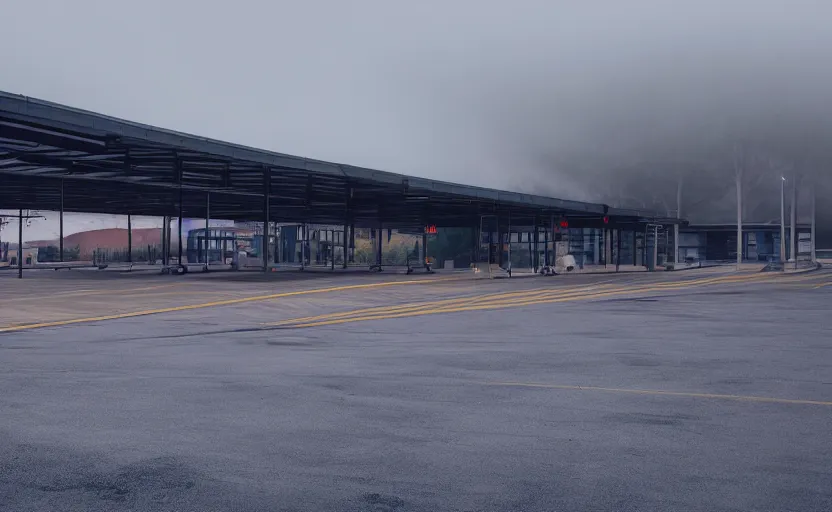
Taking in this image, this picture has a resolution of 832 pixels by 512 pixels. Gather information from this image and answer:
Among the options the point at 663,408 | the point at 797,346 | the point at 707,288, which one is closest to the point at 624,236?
the point at 707,288

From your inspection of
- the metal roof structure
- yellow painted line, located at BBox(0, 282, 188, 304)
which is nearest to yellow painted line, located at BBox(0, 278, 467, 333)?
yellow painted line, located at BBox(0, 282, 188, 304)

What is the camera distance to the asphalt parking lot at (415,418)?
4.67m

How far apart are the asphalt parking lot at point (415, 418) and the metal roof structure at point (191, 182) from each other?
7.51 m

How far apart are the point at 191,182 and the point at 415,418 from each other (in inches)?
1219

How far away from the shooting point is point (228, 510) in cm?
436

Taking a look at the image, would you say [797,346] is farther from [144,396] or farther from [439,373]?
[144,396]

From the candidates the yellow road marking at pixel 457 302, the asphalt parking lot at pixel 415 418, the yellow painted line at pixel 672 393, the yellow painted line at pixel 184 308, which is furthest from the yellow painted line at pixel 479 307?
the yellow painted line at pixel 672 393

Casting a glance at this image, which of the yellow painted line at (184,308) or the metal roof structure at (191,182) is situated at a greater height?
the metal roof structure at (191,182)

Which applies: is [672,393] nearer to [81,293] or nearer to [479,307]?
[479,307]

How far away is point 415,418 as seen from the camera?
22.0 ft

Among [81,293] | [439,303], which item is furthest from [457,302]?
[81,293]

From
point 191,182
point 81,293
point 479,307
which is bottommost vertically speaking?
point 479,307

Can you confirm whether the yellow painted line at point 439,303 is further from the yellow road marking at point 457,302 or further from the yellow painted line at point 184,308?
the yellow painted line at point 184,308

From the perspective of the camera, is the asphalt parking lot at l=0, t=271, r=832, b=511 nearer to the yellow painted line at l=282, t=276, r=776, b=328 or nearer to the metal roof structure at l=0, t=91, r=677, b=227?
the yellow painted line at l=282, t=276, r=776, b=328
